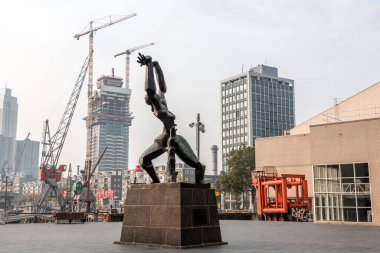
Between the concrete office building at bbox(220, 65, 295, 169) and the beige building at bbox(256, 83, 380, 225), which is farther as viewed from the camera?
the concrete office building at bbox(220, 65, 295, 169)

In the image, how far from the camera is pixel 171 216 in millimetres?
14383

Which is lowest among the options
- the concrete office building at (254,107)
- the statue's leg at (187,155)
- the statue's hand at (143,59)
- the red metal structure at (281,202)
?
the red metal structure at (281,202)

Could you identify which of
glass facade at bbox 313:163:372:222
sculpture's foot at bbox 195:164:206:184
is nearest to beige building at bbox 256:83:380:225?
glass facade at bbox 313:163:372:222

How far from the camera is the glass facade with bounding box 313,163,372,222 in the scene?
35.4 meters

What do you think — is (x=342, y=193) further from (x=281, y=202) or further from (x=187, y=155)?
(x=187, y=155)

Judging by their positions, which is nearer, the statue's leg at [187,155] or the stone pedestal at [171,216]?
the stone pedestal at [171,216]

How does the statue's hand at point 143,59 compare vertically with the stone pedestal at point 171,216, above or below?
above

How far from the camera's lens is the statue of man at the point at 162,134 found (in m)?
15.8

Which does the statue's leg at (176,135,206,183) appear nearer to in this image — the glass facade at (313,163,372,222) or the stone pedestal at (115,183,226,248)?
the stone pedestal at (115,183,226,248)

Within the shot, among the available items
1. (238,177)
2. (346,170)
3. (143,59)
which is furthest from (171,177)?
(238,177)

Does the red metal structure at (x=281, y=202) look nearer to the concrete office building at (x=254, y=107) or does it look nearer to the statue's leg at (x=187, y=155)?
the statue's leg at (x=187, y=155)

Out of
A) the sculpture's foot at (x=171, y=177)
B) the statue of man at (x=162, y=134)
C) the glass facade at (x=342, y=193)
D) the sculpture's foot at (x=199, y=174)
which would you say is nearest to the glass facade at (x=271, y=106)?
the glass facade at (x=342, y=193)

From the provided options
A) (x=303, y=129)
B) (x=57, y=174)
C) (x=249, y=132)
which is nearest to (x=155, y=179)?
(x=303, y=129)

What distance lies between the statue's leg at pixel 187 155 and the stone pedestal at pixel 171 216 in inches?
33.1
